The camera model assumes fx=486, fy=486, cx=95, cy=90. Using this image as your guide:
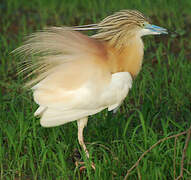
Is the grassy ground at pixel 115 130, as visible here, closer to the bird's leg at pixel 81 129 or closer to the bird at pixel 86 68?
the bird's leg at pixel 81 129

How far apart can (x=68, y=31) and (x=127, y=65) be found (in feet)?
1.68

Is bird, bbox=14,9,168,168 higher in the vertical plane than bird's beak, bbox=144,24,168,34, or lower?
lower

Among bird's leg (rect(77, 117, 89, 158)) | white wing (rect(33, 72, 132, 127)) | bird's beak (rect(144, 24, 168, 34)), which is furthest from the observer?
bird's leg (rect(77, 117, 89, 158))

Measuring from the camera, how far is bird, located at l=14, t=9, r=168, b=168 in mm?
3453

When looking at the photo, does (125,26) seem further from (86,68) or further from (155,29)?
(86,68)

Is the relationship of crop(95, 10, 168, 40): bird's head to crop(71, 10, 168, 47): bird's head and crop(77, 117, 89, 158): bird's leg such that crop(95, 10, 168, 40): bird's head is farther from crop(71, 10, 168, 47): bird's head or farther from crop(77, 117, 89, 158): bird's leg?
crop(77, 117, 89, 158): bird's leg

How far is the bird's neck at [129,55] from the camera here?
12.0 ft

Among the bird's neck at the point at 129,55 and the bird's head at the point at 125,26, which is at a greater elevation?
the bird's head at the point at 125,26

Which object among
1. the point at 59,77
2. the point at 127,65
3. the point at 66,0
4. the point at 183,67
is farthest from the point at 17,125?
the point at 66,0

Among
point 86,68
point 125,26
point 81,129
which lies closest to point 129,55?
point 125,26

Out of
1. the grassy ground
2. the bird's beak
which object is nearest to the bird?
the bird's beak

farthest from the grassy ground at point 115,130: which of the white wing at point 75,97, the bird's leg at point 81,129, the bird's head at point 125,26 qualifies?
the bird's head at point 125,26

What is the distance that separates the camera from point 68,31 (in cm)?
365

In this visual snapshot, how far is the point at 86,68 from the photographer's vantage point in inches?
138
